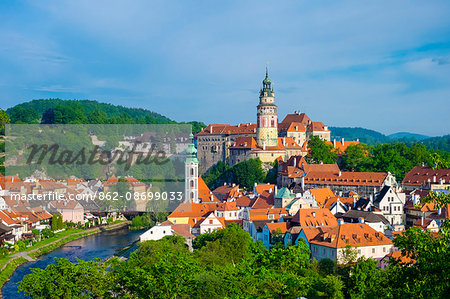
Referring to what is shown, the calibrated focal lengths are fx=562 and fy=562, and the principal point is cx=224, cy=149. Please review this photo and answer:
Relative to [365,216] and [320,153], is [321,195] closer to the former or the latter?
[365,216]

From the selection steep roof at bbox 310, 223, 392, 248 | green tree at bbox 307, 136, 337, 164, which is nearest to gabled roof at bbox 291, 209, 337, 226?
steep roof at bbox 310, 223, 392, 248

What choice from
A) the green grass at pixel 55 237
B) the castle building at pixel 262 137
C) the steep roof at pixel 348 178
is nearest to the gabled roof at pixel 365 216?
the steep roof at pixel 348 178

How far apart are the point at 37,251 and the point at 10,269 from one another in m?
4.85

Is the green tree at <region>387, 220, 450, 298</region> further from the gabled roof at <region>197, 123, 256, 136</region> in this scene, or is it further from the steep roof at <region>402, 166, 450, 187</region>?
the gabled roof at <region>197, 123, 256, 136</region>

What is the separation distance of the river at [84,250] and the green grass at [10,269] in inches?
8.2

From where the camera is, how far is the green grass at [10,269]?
27.3 meters

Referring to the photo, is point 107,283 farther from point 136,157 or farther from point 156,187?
point 136,157

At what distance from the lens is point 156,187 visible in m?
55.2

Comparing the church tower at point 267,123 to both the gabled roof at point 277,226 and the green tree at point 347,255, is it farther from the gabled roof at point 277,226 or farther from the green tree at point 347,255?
the green tree at point 347,255

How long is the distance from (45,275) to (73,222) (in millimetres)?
29013

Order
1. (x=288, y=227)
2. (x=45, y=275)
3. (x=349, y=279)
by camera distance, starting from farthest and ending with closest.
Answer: (x=288, y=227) < (x=349, y=279) < (x=45, y=275)

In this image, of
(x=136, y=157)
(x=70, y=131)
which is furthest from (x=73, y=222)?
(x=70, y=131)

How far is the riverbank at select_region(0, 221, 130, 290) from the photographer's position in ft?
94.3

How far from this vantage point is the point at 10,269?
2922cm
